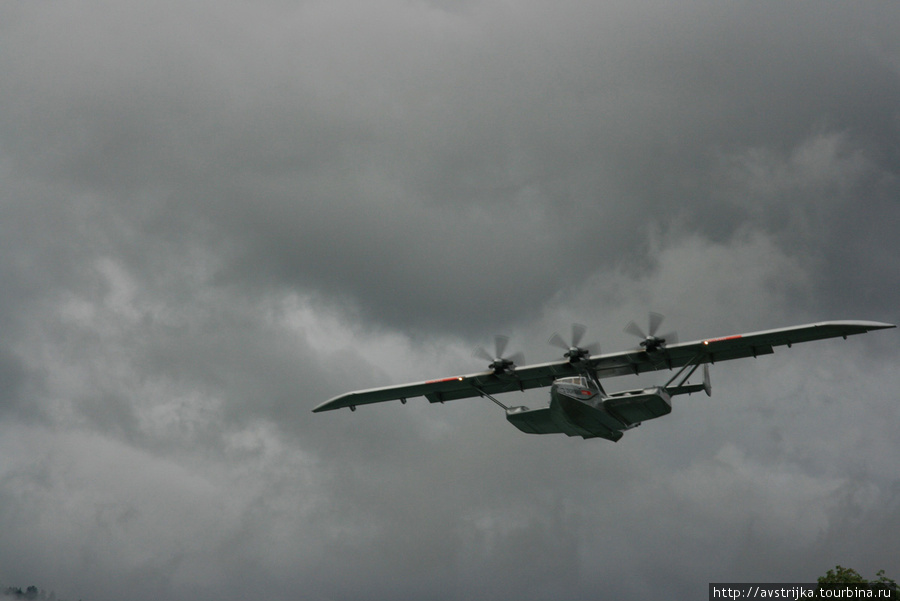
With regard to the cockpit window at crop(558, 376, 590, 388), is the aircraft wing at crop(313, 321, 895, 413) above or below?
above

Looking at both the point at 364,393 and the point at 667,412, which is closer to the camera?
the point at 667,412

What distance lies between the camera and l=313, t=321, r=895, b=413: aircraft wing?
133 feet

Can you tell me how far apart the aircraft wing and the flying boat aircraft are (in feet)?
0.15

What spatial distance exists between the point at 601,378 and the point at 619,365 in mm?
1908

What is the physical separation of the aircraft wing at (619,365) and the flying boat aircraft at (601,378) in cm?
5

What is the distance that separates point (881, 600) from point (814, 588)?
4026 millimetres

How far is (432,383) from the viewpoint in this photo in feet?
156

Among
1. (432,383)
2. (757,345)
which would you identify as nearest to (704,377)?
(757,345)

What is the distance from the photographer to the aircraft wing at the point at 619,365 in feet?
133

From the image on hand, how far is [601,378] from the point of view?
45.5 meters

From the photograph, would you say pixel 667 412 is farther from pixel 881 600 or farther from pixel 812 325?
pixel 881 600

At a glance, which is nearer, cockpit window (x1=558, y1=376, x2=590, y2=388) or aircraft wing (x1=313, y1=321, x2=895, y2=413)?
cockpit window (x1=558, y1=376, x2=590, y2=388)

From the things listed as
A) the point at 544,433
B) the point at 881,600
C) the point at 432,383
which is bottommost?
the point at 881,600

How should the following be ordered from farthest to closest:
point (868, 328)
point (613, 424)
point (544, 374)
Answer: point (544, 374), point (613, 424), point (868, 328)
